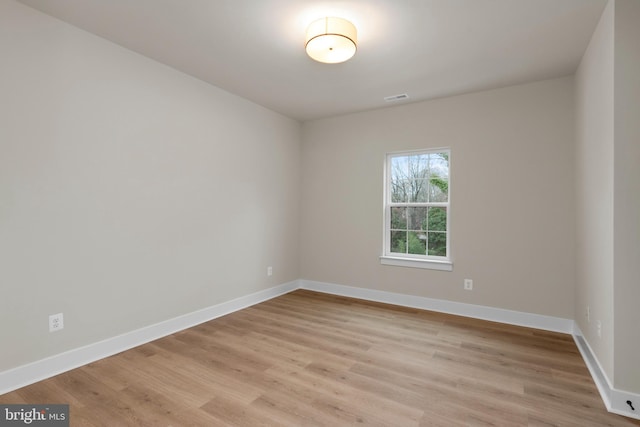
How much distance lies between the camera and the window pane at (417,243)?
4070 mm

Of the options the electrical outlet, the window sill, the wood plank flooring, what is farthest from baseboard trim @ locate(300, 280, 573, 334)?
the electrical outlet

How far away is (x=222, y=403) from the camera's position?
1.98m

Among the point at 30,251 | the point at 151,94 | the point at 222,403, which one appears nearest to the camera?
the point at 222,403

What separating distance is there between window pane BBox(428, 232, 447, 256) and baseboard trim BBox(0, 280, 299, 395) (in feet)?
8.18

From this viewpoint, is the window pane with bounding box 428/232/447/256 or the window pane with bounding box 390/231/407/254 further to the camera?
the window pane with bounding box 390/231/407/254

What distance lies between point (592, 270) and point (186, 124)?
3931 millimetres

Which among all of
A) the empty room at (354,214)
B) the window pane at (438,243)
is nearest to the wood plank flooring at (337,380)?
the empty room at (354,214)

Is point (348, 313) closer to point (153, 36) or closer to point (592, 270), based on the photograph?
point (592, 270)

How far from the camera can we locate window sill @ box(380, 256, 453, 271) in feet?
12.5

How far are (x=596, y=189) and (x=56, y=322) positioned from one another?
4.22 metres

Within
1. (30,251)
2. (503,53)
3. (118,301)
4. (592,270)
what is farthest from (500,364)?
(30,251)

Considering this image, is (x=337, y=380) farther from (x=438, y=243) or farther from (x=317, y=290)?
(x=317, y=290)

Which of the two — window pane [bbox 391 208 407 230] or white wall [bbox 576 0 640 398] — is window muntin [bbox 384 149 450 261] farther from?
white wall [bbox 576 0 640 398]

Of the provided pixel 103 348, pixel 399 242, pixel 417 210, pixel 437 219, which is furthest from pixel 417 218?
pixel 103 348
